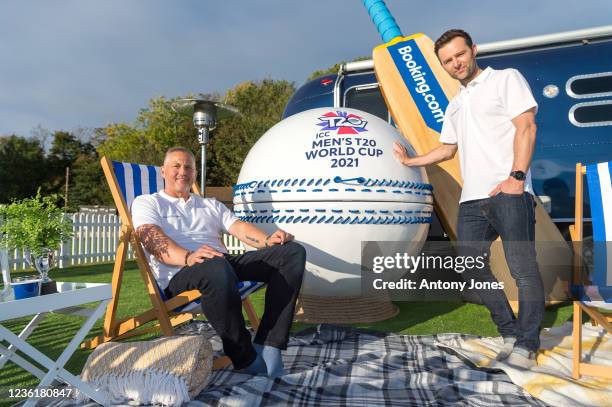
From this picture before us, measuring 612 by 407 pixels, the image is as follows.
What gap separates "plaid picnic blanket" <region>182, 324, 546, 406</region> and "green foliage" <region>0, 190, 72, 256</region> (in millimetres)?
1158

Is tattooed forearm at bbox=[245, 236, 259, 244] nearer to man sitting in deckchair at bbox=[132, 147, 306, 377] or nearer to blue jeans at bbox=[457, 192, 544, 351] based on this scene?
man sitting in deckchair at bbox=[132, 147, 306, 377]

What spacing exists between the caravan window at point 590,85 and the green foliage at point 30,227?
5.16 meters

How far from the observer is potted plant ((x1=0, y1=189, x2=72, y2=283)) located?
260 centimetres

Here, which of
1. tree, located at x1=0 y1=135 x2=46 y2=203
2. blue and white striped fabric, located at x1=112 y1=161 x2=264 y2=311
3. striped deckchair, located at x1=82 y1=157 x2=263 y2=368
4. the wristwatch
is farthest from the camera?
tree, located at x1=0 y1=135 x2=46 y2=203

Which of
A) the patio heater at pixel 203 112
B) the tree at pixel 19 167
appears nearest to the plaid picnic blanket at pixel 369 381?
the patio heater at pixel 203 112

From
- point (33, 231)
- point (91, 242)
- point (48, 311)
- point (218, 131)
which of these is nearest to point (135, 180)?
point (33, 231)

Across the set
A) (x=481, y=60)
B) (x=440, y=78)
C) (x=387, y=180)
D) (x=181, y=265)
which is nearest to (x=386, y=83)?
(x=440, y=78)

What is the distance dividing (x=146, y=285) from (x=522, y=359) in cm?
235

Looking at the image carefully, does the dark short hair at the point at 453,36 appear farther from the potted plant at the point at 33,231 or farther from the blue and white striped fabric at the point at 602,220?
the potted plant at the point at 33,231

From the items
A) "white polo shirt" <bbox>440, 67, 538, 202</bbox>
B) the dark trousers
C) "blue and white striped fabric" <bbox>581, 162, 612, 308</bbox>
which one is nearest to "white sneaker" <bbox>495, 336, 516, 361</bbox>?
"blue and white striped fabric" <bbox>581, 162, 612, 308</bbox>

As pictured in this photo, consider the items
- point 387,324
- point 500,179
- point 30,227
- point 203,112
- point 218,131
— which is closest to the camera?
point 30,227

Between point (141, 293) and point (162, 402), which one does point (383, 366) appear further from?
point (141, 293)

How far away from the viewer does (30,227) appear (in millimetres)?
2594

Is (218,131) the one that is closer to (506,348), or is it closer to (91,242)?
(91,242)
